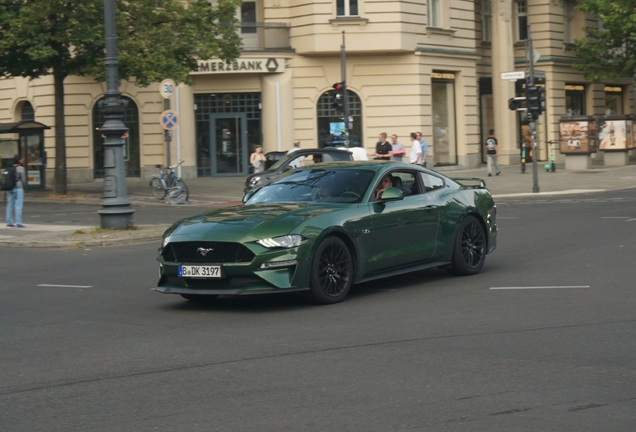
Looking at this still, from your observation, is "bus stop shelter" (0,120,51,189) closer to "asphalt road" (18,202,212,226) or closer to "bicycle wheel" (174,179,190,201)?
"asphalt road" (18,202,212,226)

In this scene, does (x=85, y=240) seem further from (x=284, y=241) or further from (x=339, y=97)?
(x=339, y=97)

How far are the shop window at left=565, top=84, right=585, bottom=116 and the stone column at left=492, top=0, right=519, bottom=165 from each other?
480 centimetres

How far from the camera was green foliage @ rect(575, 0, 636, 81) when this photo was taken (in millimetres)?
44875

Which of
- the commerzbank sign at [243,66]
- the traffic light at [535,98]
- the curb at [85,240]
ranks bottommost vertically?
the curb at [85,240]

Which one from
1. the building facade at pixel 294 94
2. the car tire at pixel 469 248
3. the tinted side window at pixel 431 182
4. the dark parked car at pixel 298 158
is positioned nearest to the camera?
the tinted side window at pixel 431 182

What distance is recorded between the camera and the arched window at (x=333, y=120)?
4086 cm

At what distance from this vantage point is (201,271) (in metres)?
10.2

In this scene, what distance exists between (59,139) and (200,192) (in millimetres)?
5143

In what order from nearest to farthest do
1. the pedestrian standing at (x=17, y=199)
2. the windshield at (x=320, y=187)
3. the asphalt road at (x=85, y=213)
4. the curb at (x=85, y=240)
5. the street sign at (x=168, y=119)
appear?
the windshield at (x=320, y=187)
the curb at (x=85, y=240)
the pedestrian standing at (x=17, y=199)
the asphalt road at (x=85, y=213)
the street sign at (x=168, y=119)

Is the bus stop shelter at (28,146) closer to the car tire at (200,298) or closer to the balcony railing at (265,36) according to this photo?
the balcony railing at (265,36)

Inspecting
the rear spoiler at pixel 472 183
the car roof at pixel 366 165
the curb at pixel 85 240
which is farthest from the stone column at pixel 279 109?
the car roof at pixel 366 165

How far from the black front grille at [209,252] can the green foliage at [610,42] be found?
37257 mm

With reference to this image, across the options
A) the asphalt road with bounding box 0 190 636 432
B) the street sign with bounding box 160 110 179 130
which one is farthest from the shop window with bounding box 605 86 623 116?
the asphalt road with bounding box 0 190 636 432

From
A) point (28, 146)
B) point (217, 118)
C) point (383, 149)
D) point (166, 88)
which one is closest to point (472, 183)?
point (166, 88)
